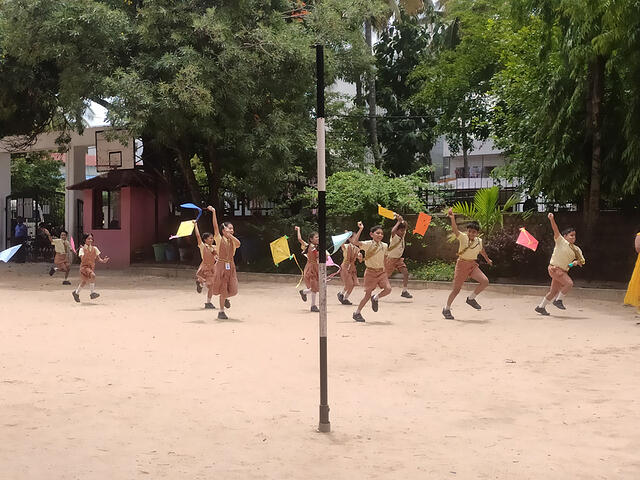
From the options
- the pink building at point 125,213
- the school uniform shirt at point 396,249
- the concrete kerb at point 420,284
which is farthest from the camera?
the pink building at point 125,213

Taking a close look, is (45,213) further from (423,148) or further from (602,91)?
(602,91)

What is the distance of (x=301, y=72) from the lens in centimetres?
2089

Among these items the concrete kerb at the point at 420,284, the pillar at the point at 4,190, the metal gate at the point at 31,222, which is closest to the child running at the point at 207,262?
the concrete kerb at the point at 420,284

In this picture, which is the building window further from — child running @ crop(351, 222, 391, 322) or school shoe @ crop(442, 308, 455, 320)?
school shoe @ crop(442, 308, 455, 320)

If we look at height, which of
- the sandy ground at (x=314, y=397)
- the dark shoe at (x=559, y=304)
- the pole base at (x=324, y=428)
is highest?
the dark shoe at (x=559, y=304)

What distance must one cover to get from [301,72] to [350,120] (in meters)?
5.57

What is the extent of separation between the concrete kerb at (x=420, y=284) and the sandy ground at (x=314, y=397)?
3272 millimetres

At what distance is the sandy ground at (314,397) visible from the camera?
4.96 metres

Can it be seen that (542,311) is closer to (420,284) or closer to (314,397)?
(420,284)

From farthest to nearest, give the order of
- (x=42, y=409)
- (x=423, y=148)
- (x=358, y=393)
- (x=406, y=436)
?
(x=423, y=148) → (x=358, y=393) → (x=42, y=409) → (x=406, y=436)

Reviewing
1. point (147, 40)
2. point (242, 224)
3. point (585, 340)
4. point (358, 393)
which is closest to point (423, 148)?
point (242, 224)

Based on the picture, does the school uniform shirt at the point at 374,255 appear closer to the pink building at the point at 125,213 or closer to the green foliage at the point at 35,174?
the pink building at the point at 125,213

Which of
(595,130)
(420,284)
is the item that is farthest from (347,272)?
(595,130)

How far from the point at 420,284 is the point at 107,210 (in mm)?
13241
